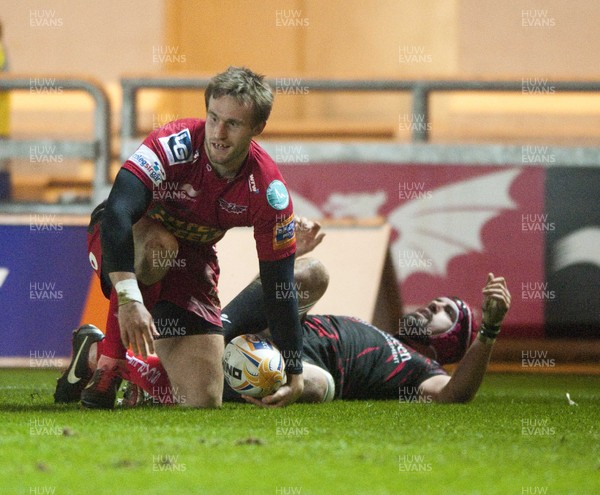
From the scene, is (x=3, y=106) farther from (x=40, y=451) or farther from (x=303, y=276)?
(x=40, y=451)

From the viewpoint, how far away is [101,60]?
15883 millimetres

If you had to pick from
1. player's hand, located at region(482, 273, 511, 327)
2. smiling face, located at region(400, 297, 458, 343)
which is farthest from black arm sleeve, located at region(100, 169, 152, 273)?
smiling face, located at region(400, 297, 458, 343)

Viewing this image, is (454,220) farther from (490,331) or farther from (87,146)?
(490,331)

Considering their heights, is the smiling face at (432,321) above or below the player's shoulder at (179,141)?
below

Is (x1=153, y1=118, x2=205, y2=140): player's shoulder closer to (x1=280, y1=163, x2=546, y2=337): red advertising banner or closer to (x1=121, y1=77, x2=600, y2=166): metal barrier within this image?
(x1=280, y1=163, x2=546, y2=337): red advertising banner

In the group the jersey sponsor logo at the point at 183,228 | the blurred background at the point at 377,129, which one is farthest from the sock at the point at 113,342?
the blurred background at the point at 377,129

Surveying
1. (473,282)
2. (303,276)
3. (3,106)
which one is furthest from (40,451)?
(3,106)

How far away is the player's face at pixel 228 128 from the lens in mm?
4922

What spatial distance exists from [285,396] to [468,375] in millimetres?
1001

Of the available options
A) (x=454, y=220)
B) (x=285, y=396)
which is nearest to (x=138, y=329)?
(x=285, y=396)

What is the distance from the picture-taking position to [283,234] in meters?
5.15

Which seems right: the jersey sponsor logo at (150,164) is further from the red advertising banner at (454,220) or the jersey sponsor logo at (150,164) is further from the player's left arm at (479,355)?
the red advertising banner at (454,220)

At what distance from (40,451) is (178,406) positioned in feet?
5.47

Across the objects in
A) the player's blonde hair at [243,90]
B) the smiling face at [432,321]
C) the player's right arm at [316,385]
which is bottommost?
the player's right arm at [316,385]
